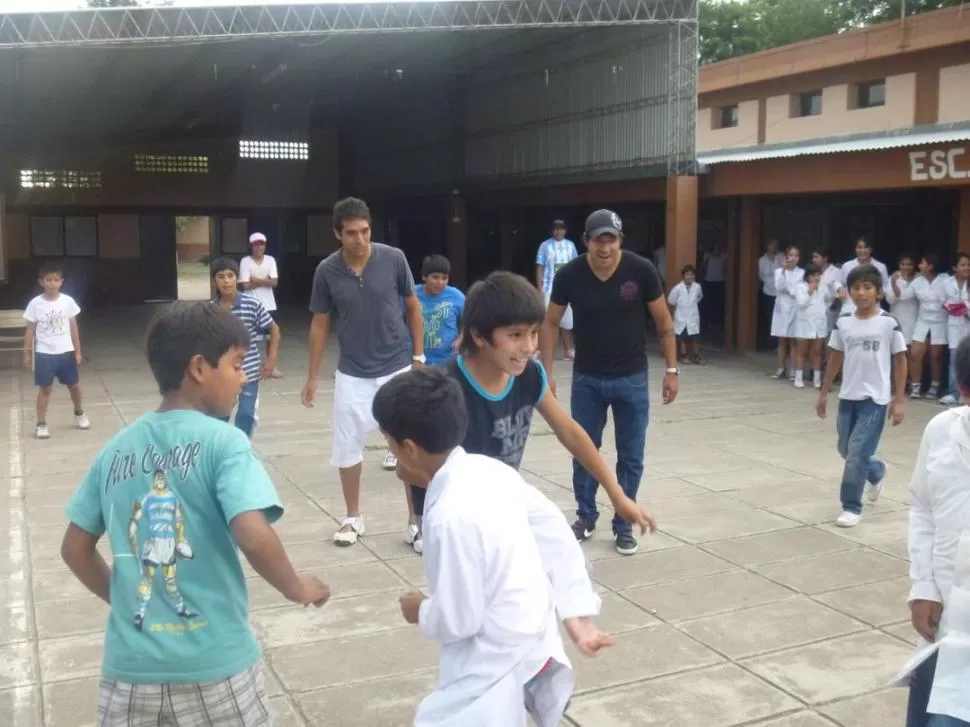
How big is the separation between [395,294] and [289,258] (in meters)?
21.1

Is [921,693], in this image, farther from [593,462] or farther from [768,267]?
[768,267]

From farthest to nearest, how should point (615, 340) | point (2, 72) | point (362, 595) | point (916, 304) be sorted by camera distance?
1. point (2, 72)
2. point (916, 304)
3. point (615, 340)
4. point (362, 595)

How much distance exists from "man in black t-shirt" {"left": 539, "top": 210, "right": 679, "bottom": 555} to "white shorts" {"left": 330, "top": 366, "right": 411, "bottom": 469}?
991 mm

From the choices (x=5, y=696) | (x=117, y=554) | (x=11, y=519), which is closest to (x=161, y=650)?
(x=117, y=554)

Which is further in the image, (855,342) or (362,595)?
(855,342)

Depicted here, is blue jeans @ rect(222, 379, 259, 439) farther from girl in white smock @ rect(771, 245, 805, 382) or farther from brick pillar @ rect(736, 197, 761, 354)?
brick pillar @ rect(736, 197, 761, 354)

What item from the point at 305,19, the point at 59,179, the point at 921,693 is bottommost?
the point at 921,693

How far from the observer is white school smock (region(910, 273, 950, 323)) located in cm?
1109

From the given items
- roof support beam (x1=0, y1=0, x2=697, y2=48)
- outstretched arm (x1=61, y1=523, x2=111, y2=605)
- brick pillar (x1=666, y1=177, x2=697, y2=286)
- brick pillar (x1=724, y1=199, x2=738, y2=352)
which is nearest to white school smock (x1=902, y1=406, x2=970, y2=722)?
outstretched arm (x1=61, y1=523, x2=111, y2=605)

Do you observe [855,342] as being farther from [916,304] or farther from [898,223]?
[898,223]

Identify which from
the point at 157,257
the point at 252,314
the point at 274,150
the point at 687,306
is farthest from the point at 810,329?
the point at 157,257

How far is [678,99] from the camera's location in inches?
555

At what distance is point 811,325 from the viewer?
39.6ft

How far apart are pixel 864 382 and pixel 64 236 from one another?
22.4 metres
